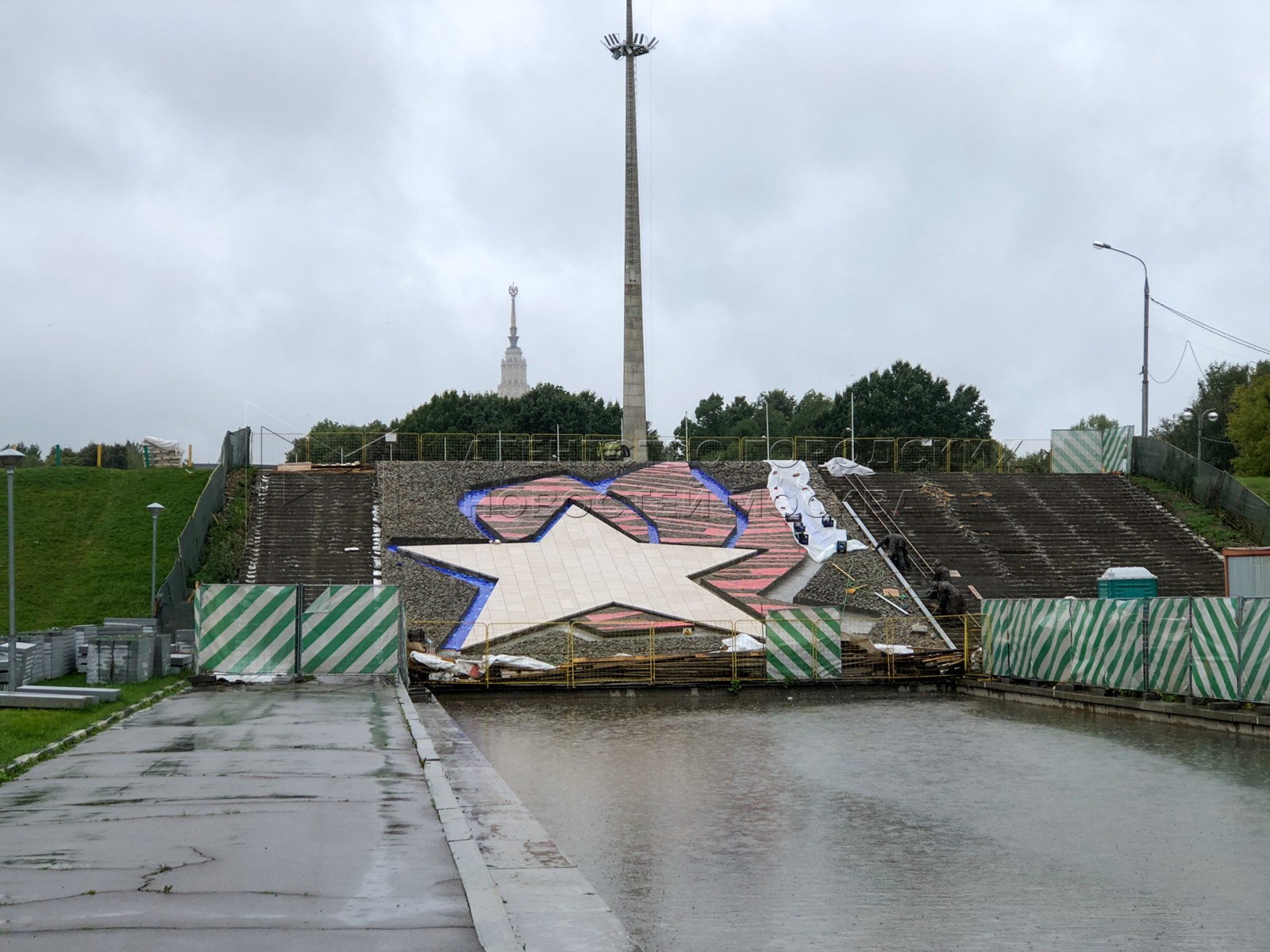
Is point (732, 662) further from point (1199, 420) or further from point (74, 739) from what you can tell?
point (1199, 420)

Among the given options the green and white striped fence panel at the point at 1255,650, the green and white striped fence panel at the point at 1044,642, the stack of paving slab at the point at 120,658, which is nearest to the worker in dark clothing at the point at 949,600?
the green and white striped fence panel at the point at 1044,642

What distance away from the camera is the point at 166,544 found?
1576 inches

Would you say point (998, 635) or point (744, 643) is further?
point (744, 643)

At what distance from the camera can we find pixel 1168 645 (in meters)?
22.4

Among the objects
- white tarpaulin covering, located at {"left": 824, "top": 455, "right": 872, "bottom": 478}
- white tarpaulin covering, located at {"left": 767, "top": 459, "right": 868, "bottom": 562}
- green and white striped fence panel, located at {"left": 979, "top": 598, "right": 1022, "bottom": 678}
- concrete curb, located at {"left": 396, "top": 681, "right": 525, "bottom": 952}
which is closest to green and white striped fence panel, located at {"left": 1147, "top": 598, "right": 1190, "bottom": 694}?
green and white striped fence panel, located at {"left": 979, "top": 598, "right": 1022, "bottom": 678}

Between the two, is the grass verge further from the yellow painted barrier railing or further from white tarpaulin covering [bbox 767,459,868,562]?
the yellow painted barrier railing

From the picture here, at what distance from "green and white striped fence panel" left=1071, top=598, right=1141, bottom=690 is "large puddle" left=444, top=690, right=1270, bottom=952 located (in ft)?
6.86

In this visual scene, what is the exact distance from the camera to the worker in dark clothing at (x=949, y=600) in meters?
35.0

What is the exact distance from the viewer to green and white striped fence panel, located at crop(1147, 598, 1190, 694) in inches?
859

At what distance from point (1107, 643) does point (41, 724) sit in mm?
18066

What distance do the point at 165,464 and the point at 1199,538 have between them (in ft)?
126

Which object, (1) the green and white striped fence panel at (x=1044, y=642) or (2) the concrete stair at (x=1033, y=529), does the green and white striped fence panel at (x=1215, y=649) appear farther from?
(2) the concrete stair at (x=1033, y=529)

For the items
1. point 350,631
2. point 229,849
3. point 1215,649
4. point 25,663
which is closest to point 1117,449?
point 1215,649

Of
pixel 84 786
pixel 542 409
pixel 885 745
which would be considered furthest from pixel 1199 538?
pixel 542 409
